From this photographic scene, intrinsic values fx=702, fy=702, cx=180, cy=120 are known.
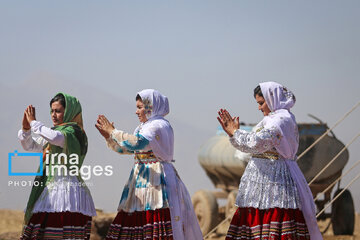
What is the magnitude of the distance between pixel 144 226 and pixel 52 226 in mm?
818

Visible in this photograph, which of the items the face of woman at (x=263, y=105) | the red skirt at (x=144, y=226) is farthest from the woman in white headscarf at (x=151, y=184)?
the face of woman at (x=263, y=105)

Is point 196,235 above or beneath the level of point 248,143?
beneath

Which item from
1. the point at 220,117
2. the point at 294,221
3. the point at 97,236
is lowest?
the point at 97,236

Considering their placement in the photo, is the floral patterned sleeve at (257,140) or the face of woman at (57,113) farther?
the face of woman at (57,113)

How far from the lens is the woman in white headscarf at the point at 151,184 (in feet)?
20.8

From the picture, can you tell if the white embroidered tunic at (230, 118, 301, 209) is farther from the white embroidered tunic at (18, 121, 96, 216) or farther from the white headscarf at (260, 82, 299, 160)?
the white embroidered tunic at (18, 121, 96, 216)

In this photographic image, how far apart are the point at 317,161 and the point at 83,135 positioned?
6444 mm

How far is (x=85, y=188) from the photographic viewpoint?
6.49 m

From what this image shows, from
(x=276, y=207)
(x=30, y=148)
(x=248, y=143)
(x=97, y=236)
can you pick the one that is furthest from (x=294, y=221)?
(x=97, y=236)

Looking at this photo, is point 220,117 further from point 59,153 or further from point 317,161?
point 317,161

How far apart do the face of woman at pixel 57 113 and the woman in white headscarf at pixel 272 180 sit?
1495mm

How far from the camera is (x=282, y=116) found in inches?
244

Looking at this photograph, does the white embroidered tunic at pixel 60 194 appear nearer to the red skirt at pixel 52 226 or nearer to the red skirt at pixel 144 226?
the red skirt at pixel 52 226

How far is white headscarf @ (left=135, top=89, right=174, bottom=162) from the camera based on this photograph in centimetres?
645
